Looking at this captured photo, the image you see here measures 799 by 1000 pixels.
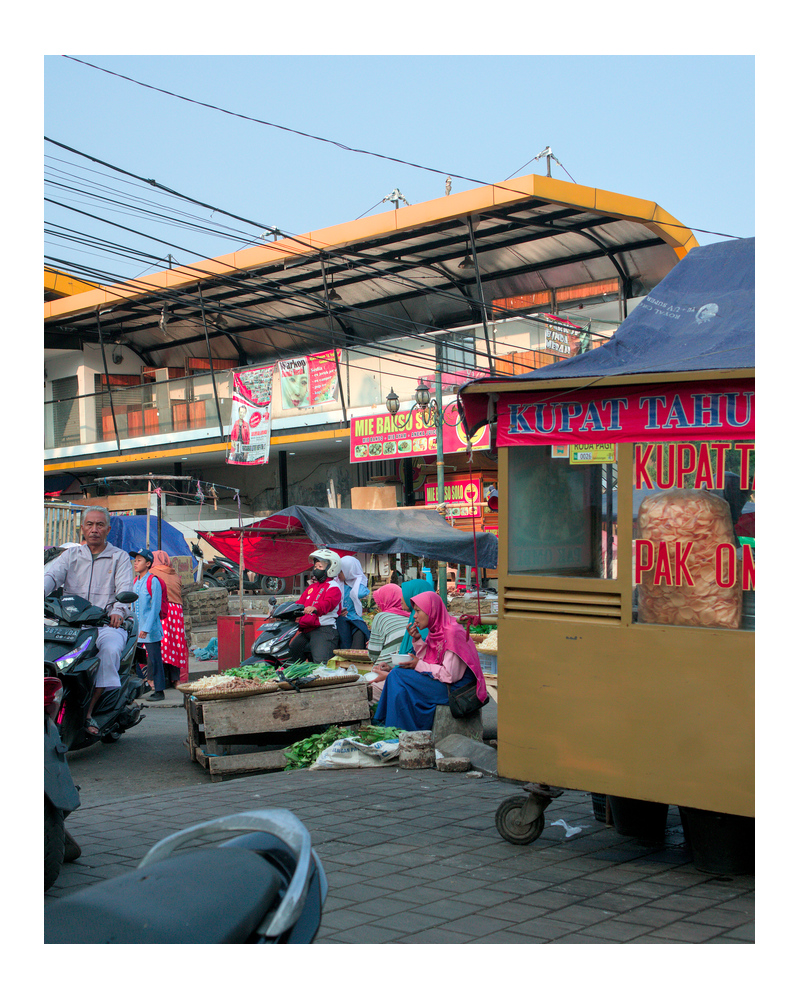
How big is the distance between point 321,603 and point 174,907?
7.17 meters

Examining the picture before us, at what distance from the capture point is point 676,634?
4.05 metres

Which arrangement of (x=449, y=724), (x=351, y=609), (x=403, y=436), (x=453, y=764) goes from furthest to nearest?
(x=403, y=436) → (x=351, y=609) → (x=449, y=724) → (x=453, y=764)

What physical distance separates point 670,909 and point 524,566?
71.4 inches

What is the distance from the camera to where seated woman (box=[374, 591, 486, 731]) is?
701cm

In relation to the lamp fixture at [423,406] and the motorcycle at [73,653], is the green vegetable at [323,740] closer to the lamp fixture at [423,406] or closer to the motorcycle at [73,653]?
the motorcycle at [73,653]

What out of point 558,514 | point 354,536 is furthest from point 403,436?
point 558,514

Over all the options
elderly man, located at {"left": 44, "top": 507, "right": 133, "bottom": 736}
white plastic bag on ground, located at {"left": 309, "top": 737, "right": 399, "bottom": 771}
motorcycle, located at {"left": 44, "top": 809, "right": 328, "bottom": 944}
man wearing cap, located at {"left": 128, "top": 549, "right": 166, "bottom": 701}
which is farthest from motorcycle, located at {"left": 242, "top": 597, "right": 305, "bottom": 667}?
motorcycle, located at {"left": 44, "top": 809, "right": 328, "bottom": 944}

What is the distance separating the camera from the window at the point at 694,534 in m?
4.03

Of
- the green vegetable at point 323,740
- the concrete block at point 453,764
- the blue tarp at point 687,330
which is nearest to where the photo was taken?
the blue tarp at point 687,330

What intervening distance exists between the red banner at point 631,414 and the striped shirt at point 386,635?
4730 millimetres

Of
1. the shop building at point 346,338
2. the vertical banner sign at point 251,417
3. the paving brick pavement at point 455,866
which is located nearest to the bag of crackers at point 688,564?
the paving brick pavement at point 455,866

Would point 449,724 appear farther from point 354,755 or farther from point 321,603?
point 321,603

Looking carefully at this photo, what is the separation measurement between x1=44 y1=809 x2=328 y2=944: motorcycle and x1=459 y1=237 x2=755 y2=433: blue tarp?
2.71m

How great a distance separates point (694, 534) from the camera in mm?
4129
